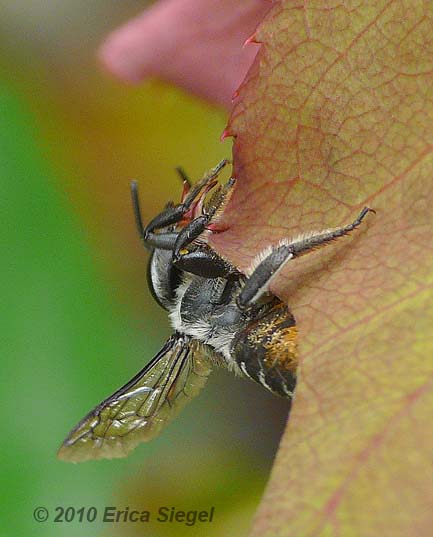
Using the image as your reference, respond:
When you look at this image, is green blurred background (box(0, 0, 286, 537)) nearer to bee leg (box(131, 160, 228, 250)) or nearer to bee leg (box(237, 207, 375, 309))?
bee leg (box(131, 160, 228, 250))

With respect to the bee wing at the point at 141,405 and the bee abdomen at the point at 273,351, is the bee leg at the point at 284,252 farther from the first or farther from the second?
the bee wing at the point at 141,405

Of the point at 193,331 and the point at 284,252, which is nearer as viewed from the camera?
the point at 284,252

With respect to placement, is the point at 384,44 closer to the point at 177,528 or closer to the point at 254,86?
the point at 254,86

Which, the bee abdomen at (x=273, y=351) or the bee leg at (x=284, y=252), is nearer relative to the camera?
the bee leg at (x=284, y=252)

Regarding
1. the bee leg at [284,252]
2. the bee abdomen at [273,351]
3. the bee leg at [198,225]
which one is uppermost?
the bee leg at [198,225]

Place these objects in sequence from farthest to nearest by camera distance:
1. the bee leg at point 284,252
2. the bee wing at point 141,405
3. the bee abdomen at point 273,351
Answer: the bee wing at point 141,405
the bee abdomen at point 273,351
the bee leg at point 284,252

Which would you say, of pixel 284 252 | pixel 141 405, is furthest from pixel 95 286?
pixel 284 252

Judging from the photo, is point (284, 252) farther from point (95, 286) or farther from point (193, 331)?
point (95, 286)

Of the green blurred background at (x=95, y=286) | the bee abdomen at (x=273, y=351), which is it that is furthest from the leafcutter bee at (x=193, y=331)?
the green blurred background at (x=95, y=286)
